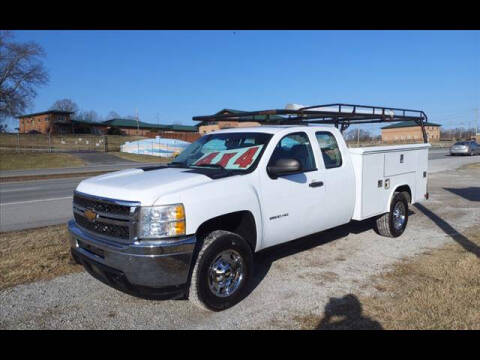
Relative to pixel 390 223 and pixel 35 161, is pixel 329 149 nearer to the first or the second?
pixel 390 223

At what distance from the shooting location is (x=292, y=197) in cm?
445

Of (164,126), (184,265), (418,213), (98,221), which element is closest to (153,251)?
(184,265)

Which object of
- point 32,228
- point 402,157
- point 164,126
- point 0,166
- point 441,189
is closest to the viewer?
point 402,157

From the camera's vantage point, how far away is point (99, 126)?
82500 mm

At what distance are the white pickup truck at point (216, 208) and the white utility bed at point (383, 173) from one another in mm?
30

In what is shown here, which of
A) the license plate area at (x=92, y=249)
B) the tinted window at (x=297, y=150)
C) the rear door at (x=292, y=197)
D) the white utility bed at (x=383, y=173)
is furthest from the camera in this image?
the white utility bed at (x=383, y=173)

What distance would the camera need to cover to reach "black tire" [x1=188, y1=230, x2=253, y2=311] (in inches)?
141

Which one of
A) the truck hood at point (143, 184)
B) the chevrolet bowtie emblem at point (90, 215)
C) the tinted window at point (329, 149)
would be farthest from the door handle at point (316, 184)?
the chevrolet bowtie emblem at point (90, 215)

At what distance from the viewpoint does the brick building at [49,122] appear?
78.0m

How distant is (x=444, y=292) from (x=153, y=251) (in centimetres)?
314

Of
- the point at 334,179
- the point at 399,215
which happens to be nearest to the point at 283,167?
the point at 334,179

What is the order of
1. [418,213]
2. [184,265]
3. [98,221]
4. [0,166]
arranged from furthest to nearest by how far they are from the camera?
[0,166], [418,213], [98,221], [184,265]

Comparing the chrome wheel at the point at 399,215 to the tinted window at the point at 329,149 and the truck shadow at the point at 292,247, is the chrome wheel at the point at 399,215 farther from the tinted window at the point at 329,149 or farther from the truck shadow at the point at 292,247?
the tinted window at the point at 329,149
